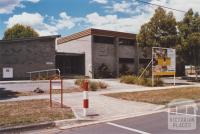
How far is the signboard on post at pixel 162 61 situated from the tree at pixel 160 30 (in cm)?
381

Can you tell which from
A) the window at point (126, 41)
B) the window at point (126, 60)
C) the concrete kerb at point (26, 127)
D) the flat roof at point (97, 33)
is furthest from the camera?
the window at point (126, 60)

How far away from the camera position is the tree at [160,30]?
3077cm

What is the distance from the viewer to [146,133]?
8.99 m

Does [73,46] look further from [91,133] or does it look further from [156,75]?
[91,133]

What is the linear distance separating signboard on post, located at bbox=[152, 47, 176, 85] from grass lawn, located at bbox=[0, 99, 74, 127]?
13877 mm

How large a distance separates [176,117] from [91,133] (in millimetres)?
3935

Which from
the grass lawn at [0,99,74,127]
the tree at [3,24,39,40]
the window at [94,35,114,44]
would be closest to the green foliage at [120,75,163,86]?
the window at [94,35,114,44]

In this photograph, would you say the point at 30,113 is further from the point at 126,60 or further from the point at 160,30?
the point at 126,60

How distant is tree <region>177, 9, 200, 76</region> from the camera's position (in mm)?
32469

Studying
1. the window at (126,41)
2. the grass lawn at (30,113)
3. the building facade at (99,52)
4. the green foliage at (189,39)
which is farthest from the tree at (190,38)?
the grass lawn at (30,113)

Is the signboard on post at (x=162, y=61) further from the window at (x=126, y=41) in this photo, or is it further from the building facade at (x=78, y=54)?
the window at (x=126, y=41)

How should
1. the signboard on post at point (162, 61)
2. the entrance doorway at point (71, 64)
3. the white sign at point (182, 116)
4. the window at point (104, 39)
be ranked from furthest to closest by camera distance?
the entrance doorway at point (71, 64), the window at point (104, 39), the signboard on post at point (162, 61), the white sign at point (182, 116)

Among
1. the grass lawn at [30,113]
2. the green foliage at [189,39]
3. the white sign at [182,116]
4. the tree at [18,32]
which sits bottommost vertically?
the white sign at [182,116]

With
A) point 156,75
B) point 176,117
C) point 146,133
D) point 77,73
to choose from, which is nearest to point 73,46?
point 77,73
